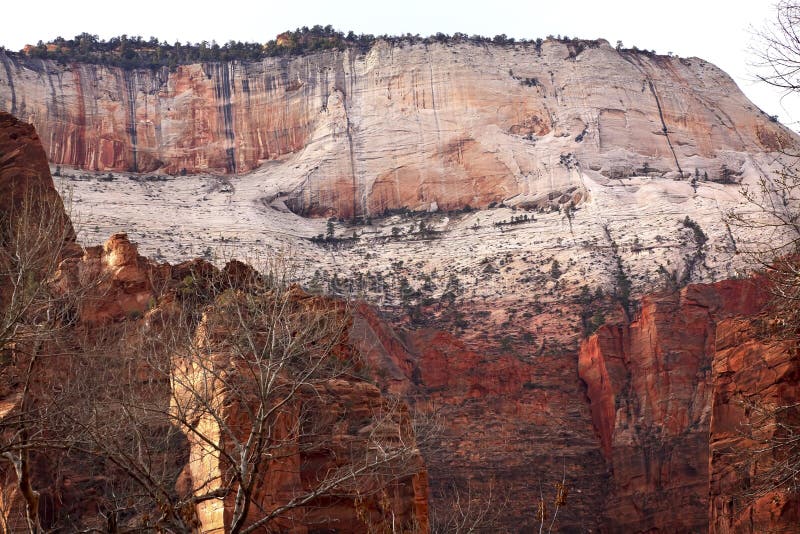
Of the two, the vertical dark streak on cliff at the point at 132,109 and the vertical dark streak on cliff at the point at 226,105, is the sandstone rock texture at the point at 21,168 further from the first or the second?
the vertical dark streak on cliff at the point at 226,105

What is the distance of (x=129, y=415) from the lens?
2127cm

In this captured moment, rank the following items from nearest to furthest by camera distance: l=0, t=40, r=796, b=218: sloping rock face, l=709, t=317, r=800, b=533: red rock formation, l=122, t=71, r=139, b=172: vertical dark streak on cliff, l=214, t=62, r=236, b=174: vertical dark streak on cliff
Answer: l=709, t=317, r=800, b=533: red rock formation
l=0, t=40, r=796, b=218: sloping rock face
l=122, t=71, r=139, b=172: vertical dark streak on cliff
l=214, t=62, r=236, b=174: vertical dark streak on cliff

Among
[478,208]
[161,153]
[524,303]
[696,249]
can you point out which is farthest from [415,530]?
[161,153]

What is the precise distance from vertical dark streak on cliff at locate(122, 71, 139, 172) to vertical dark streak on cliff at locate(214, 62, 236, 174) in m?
7.81

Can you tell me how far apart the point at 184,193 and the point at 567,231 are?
3377 cm

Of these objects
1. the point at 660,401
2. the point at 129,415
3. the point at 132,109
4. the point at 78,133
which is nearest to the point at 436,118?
the point at 132,109

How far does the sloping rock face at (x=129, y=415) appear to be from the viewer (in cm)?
2480

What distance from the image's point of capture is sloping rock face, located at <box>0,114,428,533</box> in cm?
2480

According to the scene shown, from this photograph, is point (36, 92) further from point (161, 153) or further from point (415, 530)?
point (415, 530)

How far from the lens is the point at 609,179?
112m

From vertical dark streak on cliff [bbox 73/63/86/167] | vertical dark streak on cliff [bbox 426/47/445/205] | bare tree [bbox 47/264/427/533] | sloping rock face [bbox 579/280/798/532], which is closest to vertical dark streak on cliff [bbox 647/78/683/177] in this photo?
vertical dark streak on cliff [bbox 426/47/445/205]

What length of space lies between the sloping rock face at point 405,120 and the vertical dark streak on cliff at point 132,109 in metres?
0.13

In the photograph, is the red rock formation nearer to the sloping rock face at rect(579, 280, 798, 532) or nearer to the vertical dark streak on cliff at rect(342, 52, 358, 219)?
the sloping rock face at rect(579, 280, 798, 532)

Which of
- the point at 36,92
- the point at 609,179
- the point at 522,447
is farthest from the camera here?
the point at 36,92
